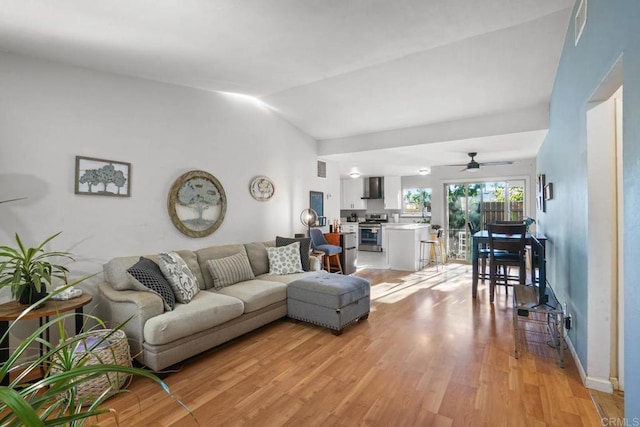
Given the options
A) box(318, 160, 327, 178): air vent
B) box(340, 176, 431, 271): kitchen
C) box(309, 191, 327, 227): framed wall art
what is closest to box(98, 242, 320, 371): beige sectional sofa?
box(309, 191, 327, 227): framed wall art

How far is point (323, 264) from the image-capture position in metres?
5.76

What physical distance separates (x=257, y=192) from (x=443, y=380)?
336cm

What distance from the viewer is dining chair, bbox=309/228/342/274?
5.27 metres

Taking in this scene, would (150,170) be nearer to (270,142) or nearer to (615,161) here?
(270,142)

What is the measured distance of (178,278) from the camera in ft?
9.73

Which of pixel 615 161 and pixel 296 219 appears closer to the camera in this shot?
pixel 615 161

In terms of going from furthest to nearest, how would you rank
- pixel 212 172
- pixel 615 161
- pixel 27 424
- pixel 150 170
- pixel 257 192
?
1. pixel 257 192
2. pixel 212 172
3. pixel 150 170
4. pixel 615 161
5. pixel 27 424

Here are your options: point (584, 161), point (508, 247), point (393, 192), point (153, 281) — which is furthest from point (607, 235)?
point (393, 192)

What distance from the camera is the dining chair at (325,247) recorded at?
527cm

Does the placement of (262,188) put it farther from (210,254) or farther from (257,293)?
(257,293)

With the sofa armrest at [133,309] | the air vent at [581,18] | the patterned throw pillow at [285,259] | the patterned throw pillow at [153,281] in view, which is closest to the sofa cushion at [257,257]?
the patterned throw pillow at [285,259]

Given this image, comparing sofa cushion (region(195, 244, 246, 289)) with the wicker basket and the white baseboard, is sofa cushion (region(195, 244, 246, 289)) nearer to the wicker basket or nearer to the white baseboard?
the wicker basket

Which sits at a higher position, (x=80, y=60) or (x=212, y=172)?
(x=80, y=60)

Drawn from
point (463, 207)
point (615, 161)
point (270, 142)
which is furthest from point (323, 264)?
point (615, 161)
